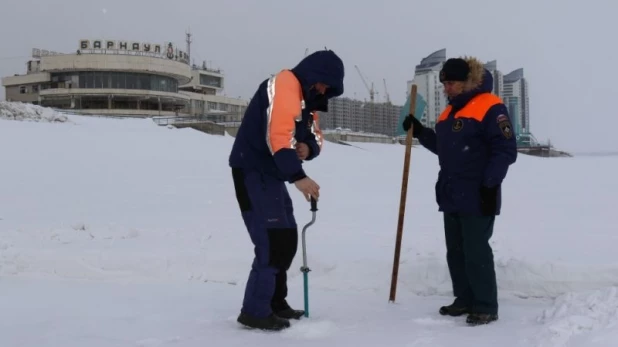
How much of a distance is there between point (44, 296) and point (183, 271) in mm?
1386

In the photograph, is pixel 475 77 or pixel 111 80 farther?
pixel 111 80

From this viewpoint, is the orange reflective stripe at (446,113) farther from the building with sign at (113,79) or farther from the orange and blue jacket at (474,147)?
the building with sign at (113,79)

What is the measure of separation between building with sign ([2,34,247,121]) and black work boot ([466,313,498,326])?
57.5 m

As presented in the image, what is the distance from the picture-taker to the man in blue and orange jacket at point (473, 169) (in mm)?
3785

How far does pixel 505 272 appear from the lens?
4.65 metres

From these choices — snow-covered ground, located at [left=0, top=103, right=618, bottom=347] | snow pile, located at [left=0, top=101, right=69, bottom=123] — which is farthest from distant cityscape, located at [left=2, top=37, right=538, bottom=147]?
snow-covered ground, located at [left=0, top=103, right=618, bottom=347]

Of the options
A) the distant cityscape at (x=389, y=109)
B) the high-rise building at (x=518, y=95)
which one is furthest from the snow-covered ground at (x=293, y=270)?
the high-rise building at (x=518, y=95)

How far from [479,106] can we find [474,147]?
0.91ft

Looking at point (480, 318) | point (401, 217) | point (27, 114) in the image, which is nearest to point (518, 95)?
point (27, 114)

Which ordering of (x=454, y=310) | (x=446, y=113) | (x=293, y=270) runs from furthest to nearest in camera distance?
(x=293, y=270) → (x=446, y=113) → (x=454, y=310)

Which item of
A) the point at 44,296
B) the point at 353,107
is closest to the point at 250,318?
the point at 44,296

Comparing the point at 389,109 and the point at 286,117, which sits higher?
the point at 389,109

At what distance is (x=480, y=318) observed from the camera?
3.79 meters

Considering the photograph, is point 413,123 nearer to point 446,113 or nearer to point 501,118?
point 446,113
